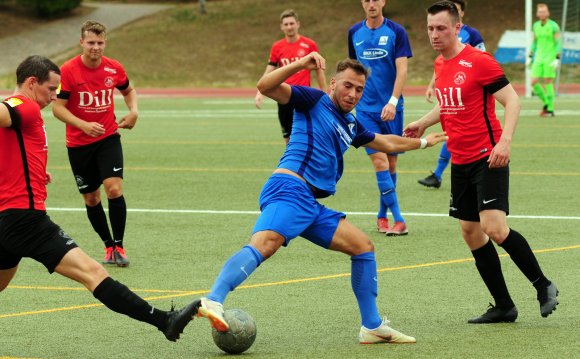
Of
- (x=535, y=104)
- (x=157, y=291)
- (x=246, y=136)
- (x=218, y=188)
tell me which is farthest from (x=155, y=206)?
(x=535, y=104)

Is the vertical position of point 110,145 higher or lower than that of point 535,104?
higher

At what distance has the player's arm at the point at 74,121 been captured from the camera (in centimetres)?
1024

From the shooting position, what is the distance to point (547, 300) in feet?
25.8

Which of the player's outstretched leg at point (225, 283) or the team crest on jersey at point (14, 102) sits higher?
the team crest on jersey at point (14, 102)

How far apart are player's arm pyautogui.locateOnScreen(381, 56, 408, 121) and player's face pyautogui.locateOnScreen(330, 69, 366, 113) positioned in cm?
455

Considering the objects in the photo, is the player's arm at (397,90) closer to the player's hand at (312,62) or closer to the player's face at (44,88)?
the player's hand at (312,62)

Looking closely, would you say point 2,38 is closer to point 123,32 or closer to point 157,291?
point 123,32

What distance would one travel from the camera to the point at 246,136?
24.0 meters

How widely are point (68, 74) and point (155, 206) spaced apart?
394 centimetres

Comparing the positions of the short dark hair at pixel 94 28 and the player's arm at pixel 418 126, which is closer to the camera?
the player's arm at pixel 418 126

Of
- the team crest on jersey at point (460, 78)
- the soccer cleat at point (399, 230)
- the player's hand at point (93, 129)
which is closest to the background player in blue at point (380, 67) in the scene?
the soccer cleat at point (399, 230)

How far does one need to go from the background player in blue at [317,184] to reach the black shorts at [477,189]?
96 cm

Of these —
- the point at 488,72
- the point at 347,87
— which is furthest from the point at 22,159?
the point at 488,72

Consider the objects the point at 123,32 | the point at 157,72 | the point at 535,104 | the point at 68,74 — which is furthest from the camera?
the point at 123,32
